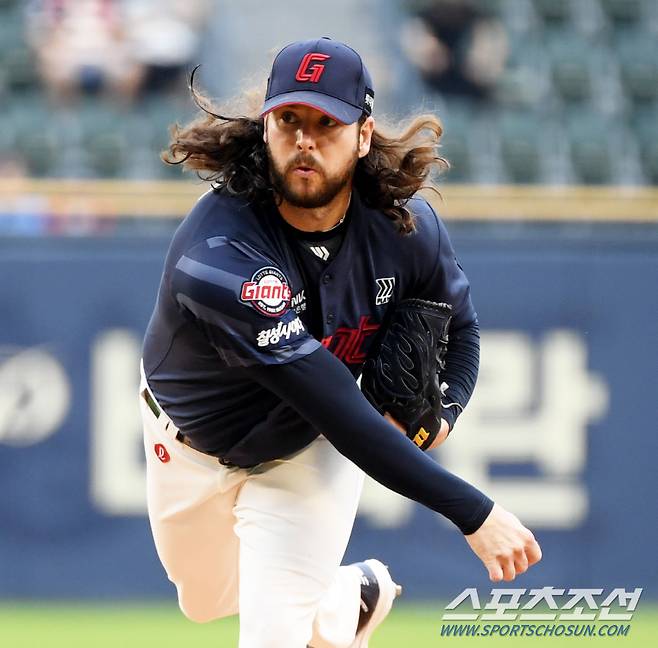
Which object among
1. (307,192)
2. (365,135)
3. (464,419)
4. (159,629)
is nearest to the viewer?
(307,192)

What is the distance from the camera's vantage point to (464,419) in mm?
6562

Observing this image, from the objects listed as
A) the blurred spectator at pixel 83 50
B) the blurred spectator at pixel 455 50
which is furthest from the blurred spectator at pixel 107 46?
the blurred spectator at pixel 455 50

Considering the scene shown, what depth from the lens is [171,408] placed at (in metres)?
3.94

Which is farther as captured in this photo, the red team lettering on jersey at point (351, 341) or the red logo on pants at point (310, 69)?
the red team lettering on jersey at point (351, 341)

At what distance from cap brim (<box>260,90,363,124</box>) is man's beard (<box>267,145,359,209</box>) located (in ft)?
0.44

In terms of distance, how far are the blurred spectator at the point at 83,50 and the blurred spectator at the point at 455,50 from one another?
197cm

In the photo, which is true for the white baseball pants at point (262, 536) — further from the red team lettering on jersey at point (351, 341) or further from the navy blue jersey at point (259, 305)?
the red team lettering on jersey at point (351, 341)

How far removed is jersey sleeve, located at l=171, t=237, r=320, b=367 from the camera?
3377 mm

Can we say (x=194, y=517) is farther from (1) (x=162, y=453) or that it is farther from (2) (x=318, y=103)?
(2) (x=318, y=103)

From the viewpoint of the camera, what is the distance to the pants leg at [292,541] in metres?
3.74

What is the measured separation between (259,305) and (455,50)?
245 inches

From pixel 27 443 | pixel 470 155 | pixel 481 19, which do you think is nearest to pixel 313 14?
pixel 481 19

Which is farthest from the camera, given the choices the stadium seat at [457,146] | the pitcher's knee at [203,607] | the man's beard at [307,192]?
the stadium seat at [457,146]

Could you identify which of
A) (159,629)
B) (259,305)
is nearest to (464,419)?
(159,629)
